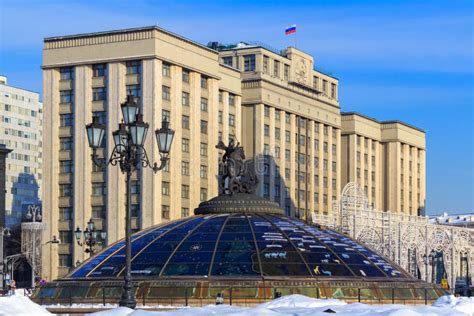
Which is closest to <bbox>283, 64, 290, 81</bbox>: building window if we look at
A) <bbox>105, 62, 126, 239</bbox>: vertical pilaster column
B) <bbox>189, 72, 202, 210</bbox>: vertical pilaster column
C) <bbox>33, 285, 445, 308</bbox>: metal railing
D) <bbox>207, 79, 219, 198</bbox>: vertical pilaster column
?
<bbox>207, 79, 219, 198</bbox>: vertical pilaster column

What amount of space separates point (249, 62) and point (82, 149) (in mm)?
26836

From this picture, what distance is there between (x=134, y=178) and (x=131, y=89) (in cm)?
671

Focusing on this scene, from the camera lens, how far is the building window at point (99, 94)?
91.0 m

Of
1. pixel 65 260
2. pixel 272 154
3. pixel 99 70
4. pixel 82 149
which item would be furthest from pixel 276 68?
pixel 65 260

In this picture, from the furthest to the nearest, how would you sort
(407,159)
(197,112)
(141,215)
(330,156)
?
1. (407,159)
2. (330,156)
3. (197,112)
4. (141,215)

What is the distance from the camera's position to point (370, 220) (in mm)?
95250

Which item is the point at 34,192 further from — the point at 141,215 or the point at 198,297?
the point at 198,297

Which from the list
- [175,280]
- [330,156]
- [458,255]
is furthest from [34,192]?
[175,280]

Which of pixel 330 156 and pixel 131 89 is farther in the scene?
pixel 330 156

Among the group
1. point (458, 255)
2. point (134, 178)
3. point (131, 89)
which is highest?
point (131, 89)

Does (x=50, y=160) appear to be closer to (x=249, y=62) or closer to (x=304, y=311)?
(x=249, y=62)

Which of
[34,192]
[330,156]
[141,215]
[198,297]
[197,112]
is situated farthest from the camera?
[34,192]

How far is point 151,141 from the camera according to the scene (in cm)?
8838

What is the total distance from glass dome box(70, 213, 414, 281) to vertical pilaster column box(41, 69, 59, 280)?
59.8 meters
